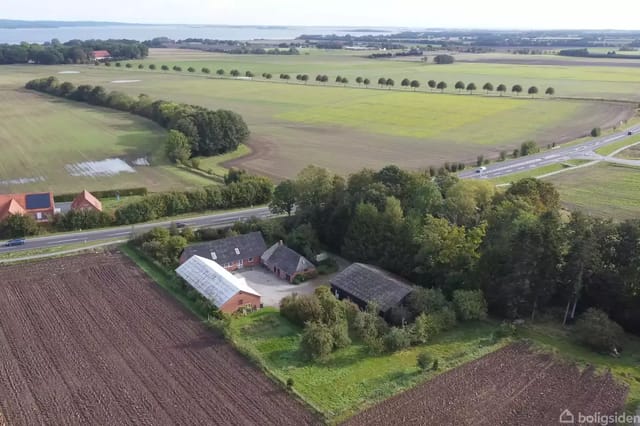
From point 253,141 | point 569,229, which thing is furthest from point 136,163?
point 569,229

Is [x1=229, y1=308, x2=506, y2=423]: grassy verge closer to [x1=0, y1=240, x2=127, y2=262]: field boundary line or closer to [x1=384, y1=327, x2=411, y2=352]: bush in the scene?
[x1=384, y1=327, x2=411, y2=352]: bush

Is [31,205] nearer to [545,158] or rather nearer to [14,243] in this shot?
[14,243]

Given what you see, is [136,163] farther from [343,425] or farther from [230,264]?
[343,425]

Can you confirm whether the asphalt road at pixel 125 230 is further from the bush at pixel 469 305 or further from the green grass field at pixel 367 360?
the bush at pixel 469 305

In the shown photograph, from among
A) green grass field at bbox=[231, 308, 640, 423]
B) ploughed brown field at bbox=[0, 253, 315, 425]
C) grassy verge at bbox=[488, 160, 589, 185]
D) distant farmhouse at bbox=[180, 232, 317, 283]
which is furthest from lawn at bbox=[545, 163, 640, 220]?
ploughed brown field at bbox=[0, 253, 315, 425]

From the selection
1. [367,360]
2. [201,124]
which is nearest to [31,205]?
[201,124]

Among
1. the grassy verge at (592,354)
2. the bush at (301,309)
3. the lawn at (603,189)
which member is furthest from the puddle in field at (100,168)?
the grassy verge at (592,354)
